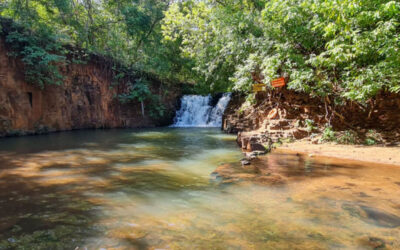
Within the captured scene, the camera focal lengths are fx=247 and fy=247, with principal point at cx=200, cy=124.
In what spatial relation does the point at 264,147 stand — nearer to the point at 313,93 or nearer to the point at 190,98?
the point at 313,93

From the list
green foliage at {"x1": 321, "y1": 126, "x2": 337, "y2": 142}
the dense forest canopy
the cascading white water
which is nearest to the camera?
the dense forest canopy

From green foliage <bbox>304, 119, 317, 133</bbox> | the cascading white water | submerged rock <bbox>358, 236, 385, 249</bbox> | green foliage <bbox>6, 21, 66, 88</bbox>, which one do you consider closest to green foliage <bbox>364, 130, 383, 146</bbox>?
green foliage <bbox>304, 119, 317, 133</bbox>

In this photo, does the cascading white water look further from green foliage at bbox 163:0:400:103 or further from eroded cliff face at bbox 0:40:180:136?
green foliage at bbox 163:0:400:103

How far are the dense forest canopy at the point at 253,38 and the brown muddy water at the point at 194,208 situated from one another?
3.09m

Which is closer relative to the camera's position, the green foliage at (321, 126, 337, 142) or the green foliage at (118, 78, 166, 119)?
the green foliage at (321, 126, 337, 142)

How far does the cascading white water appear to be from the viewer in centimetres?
1878

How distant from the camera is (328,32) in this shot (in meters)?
6.44

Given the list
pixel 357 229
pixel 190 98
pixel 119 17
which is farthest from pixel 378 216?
pixel 119 17

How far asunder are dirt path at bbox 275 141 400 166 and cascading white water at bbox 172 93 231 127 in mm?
10745

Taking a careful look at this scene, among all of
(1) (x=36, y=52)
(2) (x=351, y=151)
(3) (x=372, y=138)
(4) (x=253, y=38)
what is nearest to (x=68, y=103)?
(1) (x=36, y=52)

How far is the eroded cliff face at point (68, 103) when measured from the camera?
1178cm

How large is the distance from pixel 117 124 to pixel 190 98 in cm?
636

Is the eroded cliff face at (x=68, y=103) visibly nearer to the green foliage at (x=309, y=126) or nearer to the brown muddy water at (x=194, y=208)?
the brown muddy water at (x=194, y=208)

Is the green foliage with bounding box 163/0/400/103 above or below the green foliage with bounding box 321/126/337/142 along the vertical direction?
above
